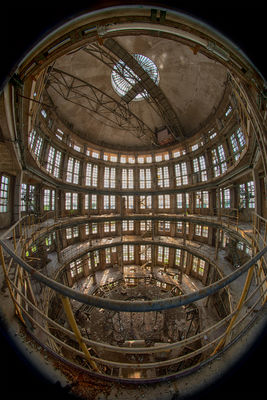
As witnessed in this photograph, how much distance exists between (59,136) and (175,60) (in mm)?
13077

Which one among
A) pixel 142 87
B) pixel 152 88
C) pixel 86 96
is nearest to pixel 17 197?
pixel 86 96

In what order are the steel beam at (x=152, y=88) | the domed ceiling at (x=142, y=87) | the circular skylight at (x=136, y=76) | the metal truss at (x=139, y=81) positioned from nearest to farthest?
1. the metal truss at (x=139, y=81)
2. the steel beam at (x=152, y=88)
3. the domed ceiling at (x=142, y=87)
4. the circular skylight at (x=136, y=76)

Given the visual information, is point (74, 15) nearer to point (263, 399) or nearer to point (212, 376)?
point (212, 376)

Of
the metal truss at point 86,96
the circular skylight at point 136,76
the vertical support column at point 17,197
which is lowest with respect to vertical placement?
the vertical support column at point 17,197

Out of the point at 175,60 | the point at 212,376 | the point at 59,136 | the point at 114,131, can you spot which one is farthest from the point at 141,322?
the point at 175,60

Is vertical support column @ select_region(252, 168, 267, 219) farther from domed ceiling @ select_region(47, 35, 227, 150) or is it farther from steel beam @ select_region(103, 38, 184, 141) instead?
steel beam @ select_region(103, 38, 184, 141)

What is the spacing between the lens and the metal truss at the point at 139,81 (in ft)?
32.4

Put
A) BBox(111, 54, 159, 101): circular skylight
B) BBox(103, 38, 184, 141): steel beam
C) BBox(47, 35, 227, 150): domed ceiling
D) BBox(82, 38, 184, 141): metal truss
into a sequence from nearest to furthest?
BBox(82, 38, 184, 141): metal truss
BBox(103, 38, 184, 141): steel beam
BBox(47, 35, 227, 150): domed ceiling
BBox(111, 54, 159, 101): circular skylight

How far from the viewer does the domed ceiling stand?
417 inches

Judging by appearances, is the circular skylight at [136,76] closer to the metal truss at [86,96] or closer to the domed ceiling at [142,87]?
the domed ceiling at [142,87]

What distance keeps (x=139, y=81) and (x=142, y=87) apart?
84cm

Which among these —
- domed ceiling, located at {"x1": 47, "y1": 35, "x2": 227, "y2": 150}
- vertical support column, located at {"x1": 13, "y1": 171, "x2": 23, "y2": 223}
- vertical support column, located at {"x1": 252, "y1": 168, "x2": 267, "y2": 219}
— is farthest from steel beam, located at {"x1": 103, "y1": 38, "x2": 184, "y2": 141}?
vertical support column, located at {"x1": 13, "y1": 171, "x2": 23, "y2": 223}

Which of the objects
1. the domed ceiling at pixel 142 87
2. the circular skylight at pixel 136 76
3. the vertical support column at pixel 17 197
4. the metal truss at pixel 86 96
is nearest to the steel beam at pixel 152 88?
the domed ceiling at pixel 142 87

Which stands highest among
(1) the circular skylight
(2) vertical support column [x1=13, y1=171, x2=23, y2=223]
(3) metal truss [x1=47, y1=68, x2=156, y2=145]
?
(1) the circular skylight
